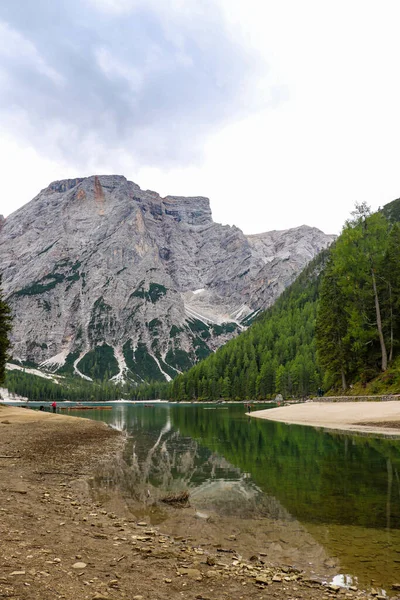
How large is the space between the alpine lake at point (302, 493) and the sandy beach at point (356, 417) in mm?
4880

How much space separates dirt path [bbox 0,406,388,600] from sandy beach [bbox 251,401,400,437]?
26.0m

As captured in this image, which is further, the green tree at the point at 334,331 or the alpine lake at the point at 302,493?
the green tree at the point at 334,331

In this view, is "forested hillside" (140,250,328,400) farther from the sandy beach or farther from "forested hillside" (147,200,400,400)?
the sandy beach

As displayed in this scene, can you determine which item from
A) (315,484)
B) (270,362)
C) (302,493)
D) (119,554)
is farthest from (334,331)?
(270,362)

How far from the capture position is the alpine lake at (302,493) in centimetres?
1000

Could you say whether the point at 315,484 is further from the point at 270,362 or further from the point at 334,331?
the point at 270,362

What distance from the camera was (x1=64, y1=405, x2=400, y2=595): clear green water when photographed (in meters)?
10.5

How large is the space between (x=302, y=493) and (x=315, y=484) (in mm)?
1867

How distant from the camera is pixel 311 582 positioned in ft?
27.6

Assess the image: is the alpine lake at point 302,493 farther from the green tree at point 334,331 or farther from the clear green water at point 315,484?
the green tree at point 334,331

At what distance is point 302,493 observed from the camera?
1641 centimetres

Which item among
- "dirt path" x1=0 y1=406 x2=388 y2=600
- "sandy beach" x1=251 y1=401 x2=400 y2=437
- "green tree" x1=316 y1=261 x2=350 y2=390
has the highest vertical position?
"green tree" x1=316 y1=261 x2=350 y2=390

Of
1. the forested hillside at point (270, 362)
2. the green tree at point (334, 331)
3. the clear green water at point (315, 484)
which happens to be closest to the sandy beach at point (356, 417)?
the clear green water at point (315, 484)

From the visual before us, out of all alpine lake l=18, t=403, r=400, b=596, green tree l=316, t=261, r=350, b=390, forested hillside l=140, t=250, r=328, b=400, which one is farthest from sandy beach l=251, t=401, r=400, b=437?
forested hillside l=140, t=250, r=328, b=400
